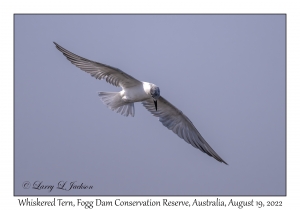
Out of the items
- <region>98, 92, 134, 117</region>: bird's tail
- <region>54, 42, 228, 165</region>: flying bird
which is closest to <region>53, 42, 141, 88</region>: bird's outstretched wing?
<region>54, 42, 228, 165</region>: flying bird

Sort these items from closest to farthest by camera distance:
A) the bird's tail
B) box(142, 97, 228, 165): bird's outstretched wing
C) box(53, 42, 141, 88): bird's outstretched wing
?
1. box(53, 42, 141, 88): bird's outstretched wing
2. the bird's tail
3. box(142, 97, 228, 165): bird's outstretched wing

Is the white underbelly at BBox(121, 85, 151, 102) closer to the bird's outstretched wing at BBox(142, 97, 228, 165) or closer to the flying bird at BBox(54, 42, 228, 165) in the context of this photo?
the flying bird at BBox(54, 42, 228, 165)

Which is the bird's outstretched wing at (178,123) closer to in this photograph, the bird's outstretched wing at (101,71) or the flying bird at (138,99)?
the flying bird at (138,99)

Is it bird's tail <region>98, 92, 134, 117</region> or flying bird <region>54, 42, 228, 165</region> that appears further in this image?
→ bird's tail <region>98, 92, 134, 117</region>

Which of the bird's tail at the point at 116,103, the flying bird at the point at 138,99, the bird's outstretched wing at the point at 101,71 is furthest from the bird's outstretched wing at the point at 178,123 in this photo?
the bird's outstretched wing at the point at 101,71

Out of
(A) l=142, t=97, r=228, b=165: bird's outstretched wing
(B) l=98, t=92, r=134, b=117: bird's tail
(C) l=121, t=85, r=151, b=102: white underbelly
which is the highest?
(C) l=121, t=85, r=151, b=102: white underbelly

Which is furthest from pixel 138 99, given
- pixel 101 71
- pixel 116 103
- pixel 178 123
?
pixel 178 123
